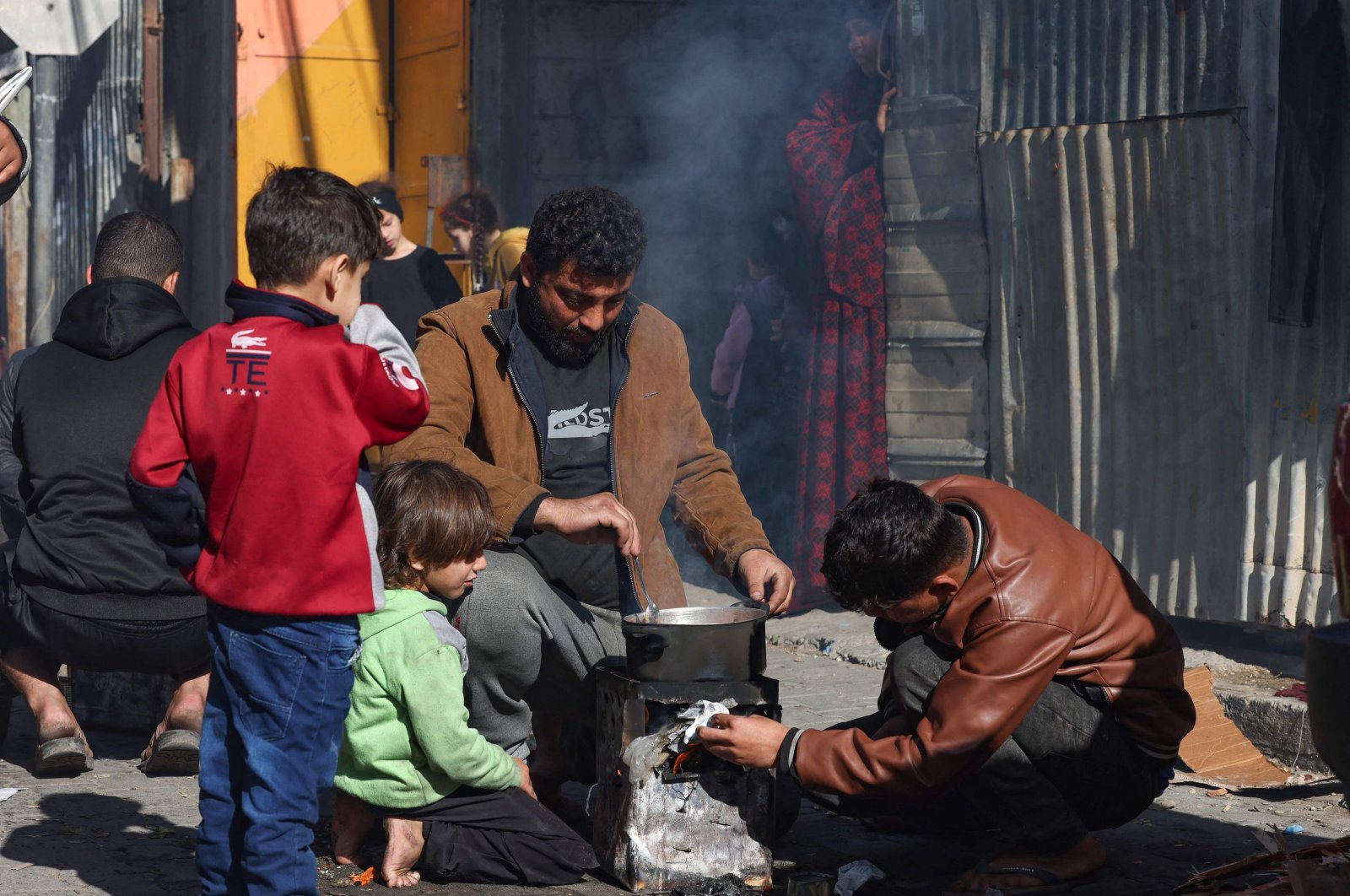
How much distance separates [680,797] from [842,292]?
3.92 m

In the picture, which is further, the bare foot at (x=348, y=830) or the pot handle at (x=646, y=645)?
the bare foot at (x=348, y=830)

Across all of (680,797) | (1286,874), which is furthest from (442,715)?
(1286,874)

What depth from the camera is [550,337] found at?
4363 millimetres

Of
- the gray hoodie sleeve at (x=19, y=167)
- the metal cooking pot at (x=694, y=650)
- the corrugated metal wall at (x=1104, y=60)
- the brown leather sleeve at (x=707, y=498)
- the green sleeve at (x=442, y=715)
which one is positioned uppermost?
the corrugated metal wall at (x=1104, y=60)

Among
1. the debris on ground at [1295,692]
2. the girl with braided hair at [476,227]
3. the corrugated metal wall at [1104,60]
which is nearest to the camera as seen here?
the debris on ground at [1295,692]

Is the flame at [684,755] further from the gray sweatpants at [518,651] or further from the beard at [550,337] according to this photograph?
the beard at [550,337]


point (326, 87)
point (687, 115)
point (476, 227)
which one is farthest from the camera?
point (326, 87)

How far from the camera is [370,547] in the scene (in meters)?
3.29

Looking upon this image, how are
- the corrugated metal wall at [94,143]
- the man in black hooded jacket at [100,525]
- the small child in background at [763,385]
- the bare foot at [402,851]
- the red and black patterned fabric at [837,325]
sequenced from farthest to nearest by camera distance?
1. the corrugated metal wall at [94,143]
2. the small child in background at [763,385]
3. the red and black patterned fabric at [837,325]
4. the man in black hooded jacket at [100,525]
5. the bare foot at [402,851]

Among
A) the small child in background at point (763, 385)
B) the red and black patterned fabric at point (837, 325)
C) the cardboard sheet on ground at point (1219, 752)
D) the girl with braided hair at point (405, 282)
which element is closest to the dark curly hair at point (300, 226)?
the cardboard sheet on ground at point (1219, 752)

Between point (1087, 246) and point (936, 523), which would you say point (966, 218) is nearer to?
point (1087, 246)

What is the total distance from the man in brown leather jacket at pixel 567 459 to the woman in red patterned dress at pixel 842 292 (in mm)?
2702

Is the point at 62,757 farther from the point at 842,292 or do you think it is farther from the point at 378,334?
the point at 842,292

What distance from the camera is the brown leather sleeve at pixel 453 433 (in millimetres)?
4062
